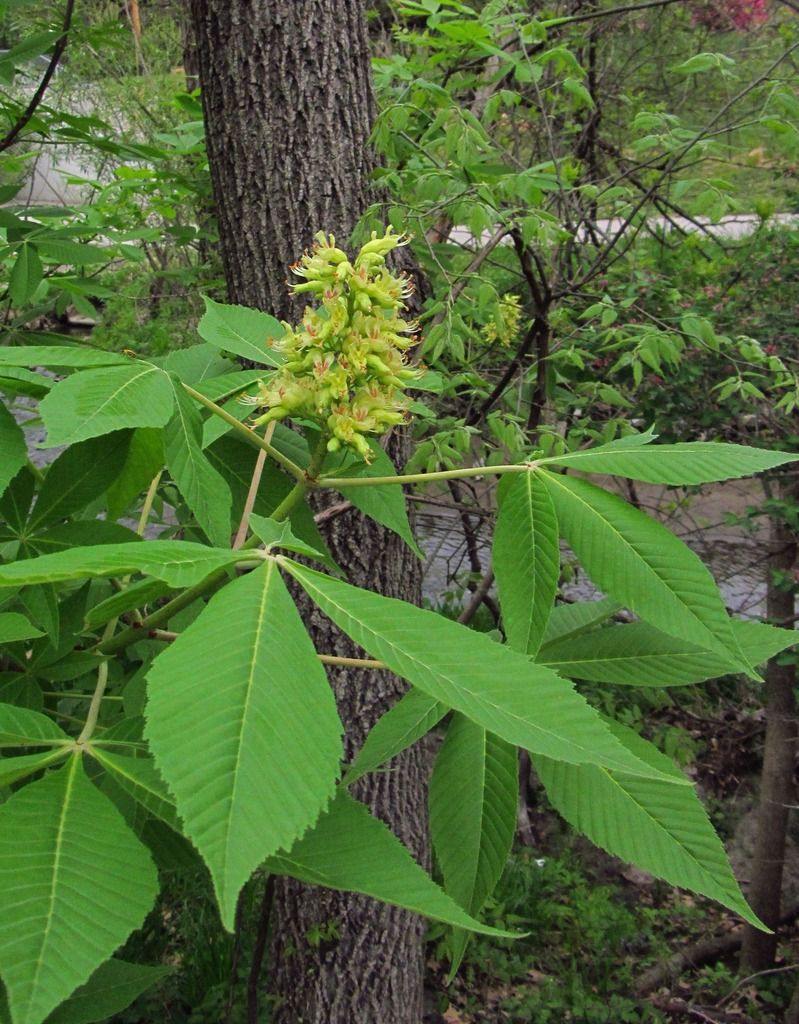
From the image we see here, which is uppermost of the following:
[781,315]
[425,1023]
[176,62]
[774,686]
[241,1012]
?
[176,62]

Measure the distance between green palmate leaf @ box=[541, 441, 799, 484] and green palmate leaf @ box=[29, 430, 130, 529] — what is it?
19.0 inches

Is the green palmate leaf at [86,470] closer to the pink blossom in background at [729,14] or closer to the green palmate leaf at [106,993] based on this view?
the green palmate leaf at [106,993]

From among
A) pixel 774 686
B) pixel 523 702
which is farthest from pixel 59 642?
pixel 774 686

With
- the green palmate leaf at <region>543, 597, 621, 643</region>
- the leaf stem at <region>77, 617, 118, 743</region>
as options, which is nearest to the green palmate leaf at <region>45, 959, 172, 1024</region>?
the leaf stem at <region>77, 617, 118, 743</region>

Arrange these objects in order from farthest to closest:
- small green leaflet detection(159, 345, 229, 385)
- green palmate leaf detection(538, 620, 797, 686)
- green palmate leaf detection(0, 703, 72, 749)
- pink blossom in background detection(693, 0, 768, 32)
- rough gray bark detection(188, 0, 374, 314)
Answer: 1. pink blossom in background detection(693, 0, 768, 32)
2. rough gray bark detection(188, 0, 374, 314)
3. small green leaflet detection(159, 345, 229, 385)
4. green palmate leaf detection(538, 620, 797, 686)
5. green palmate leaf detection(0, 703, 72, 749)

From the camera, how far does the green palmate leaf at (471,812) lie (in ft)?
2.75

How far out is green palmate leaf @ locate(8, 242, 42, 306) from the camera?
5.94ft

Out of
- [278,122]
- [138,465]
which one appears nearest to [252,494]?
[138,465]

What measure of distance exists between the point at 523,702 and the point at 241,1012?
8.61 ft

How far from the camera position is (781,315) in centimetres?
373

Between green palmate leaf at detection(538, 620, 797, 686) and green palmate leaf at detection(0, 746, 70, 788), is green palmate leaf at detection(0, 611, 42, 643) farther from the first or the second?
green palmate leaf at detection(538, 620, 797, 686)

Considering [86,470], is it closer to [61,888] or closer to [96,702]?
[96,702]

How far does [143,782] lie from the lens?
69 cm

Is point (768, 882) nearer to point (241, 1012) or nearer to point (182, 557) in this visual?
point (241, 1012)
